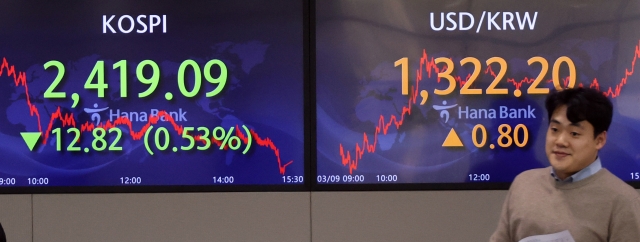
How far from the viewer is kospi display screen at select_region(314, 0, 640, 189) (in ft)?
14.4

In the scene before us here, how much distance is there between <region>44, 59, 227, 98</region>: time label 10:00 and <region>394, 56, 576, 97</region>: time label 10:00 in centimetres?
106

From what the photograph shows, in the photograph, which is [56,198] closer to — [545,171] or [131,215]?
[131,215]

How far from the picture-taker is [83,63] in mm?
4480

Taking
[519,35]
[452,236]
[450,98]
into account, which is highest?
[519,35]

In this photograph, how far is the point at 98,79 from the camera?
14.7 ft

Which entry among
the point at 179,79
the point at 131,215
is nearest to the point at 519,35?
the point at 179,79

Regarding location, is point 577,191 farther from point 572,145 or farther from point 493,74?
point 493,74

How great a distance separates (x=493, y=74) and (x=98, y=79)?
7.63 feet

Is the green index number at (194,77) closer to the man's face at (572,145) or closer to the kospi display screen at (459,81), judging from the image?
the kospi display screen at (459,81)

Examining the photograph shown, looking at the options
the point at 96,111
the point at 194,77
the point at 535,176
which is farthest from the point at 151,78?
the point at 535,176

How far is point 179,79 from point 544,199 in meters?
2.61

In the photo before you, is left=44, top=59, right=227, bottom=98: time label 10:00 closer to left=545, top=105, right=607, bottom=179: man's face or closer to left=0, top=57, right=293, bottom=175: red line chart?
left=0, top=57, right=293, bottom=175: red line chart

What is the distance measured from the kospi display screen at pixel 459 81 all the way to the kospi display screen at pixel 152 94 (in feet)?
0.92

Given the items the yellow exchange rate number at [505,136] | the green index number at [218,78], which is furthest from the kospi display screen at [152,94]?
the yellow exchange rate number at [505,136]
